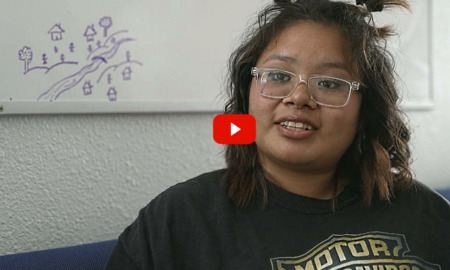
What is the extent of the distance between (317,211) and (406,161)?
31 centimetres

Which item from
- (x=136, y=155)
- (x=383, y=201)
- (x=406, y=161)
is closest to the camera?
(x=383, y=201)

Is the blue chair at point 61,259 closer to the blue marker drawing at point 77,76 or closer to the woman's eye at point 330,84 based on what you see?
the blue marker drawing at point 77,76

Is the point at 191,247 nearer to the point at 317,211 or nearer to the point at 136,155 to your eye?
the point at 317,211

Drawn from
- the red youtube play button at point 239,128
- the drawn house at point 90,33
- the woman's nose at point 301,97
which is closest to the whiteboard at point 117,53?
the drawn house at point 90,33

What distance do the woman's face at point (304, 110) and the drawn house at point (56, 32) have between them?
1.58 ft

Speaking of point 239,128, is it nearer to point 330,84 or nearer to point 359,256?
point 330,84

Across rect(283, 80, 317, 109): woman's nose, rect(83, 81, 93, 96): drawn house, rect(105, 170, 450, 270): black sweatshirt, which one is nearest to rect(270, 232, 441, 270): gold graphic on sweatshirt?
rect(105, 170, 450, 270): black sweatshirt

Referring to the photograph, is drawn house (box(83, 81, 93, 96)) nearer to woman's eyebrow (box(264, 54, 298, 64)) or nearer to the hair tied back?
woman's eyebrow (box(264, 54, 298, 64))

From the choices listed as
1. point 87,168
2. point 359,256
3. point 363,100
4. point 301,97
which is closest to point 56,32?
point 87,168

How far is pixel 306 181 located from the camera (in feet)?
3.44

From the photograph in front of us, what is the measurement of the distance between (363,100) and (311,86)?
172 mm

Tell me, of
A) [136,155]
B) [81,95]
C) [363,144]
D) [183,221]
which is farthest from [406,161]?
[81,95]

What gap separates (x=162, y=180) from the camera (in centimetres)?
136

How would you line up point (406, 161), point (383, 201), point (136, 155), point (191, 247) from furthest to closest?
point (136, 155), point (406, 161), point (383, 201), point (191, 247)
